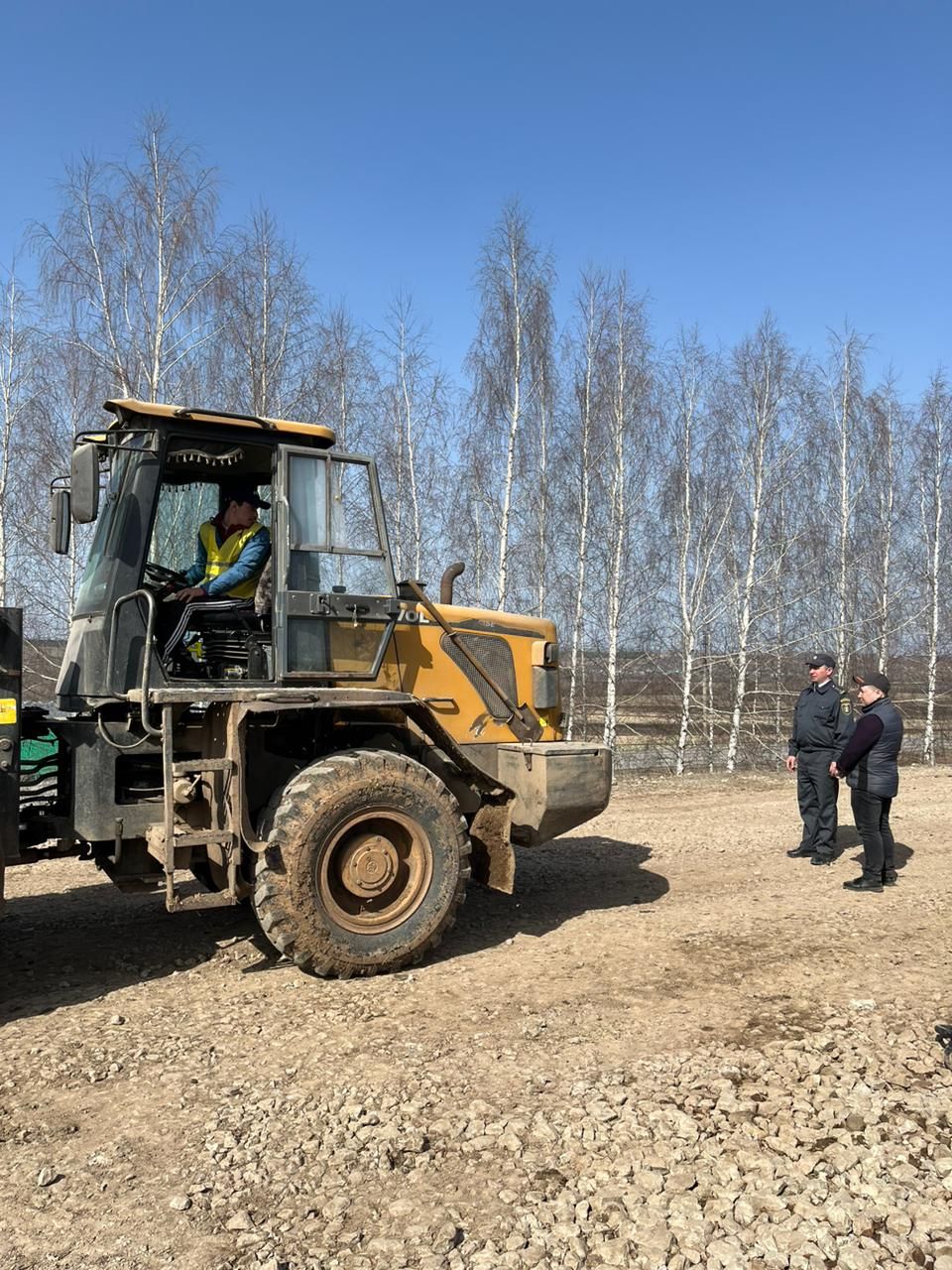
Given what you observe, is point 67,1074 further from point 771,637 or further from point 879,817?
point 771,637

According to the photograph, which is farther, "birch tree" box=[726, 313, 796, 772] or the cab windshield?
"birch tree" box=[726, 313, 796, 772]

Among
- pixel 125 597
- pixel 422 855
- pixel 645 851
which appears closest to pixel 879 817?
pixel 645 851

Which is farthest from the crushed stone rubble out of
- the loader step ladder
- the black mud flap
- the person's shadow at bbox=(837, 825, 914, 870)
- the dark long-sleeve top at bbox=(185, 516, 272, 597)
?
the person's shadow at bbox=(837, 825, 914, 870)

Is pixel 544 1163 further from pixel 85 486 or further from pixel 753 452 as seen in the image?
pixel 753 452

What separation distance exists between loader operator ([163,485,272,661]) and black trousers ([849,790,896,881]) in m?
4.92

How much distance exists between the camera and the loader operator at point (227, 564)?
201 inches

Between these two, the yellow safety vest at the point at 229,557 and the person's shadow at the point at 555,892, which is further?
the person's shadow at the point at 555,892

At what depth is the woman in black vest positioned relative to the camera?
7.09 meters

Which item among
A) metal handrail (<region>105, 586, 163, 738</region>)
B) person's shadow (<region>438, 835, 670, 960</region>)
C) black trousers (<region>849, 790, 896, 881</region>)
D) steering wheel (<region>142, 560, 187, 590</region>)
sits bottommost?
person's shadow (<region>438, 835, 670, 960</region>)

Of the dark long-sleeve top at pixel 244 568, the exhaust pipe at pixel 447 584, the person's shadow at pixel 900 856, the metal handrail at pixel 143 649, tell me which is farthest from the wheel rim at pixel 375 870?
the person's shadow at pixel 900 856

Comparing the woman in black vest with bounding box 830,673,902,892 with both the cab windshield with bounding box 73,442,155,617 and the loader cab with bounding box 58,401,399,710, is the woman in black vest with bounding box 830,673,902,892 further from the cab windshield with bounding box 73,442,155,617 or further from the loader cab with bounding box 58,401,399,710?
the cab windshield with bounding box 73,442,155,617

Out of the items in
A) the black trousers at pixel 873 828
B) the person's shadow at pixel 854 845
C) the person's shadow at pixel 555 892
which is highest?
the black trousers at pixel 873 828

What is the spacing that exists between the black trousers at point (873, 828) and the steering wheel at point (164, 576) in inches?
206

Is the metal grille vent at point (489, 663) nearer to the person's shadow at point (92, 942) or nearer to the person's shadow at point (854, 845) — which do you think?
the person's shadow at point (92, 942)
